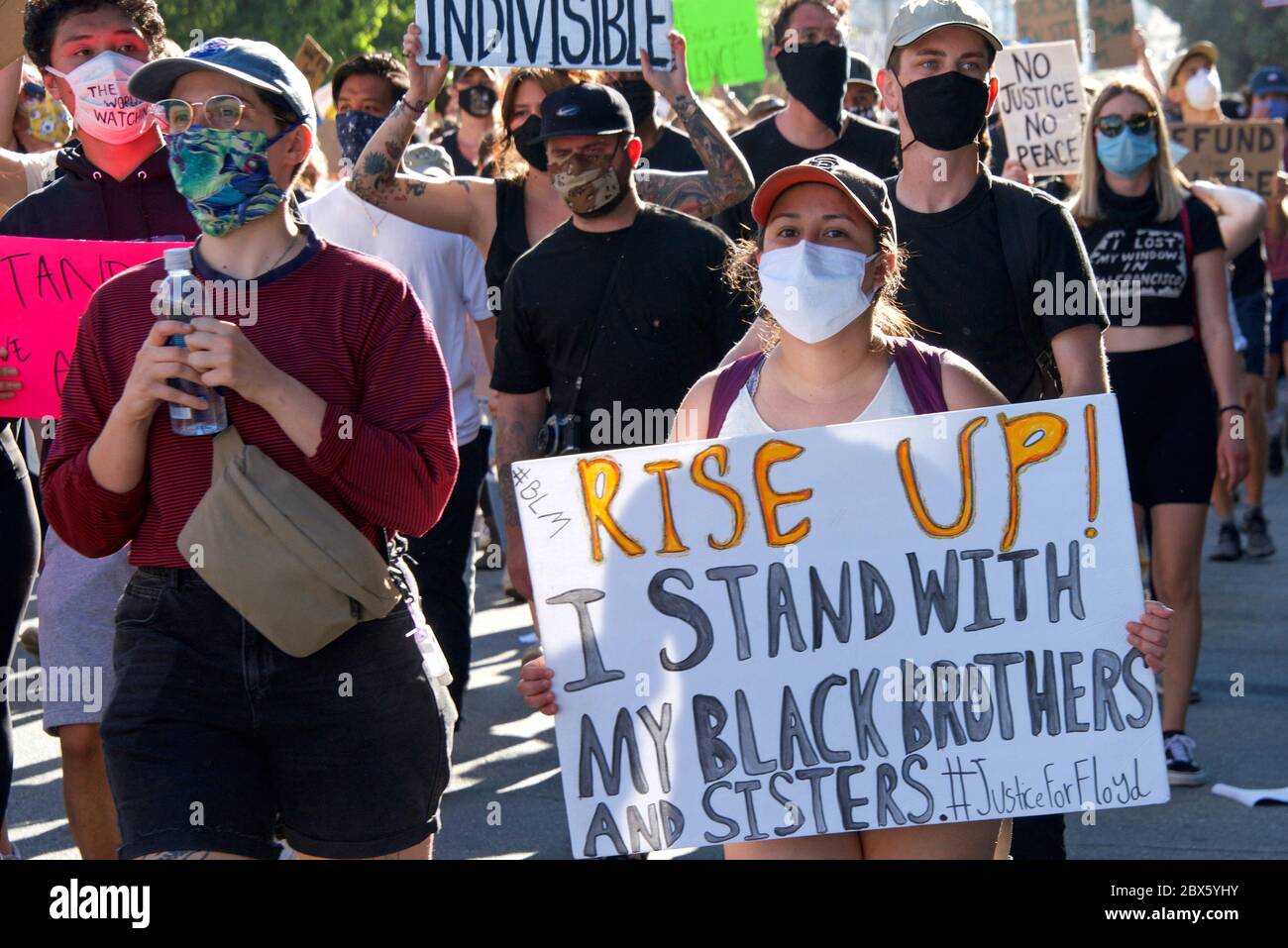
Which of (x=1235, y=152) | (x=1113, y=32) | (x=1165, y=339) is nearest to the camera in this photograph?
(x=1165, y=339)

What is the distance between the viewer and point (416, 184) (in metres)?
6.12

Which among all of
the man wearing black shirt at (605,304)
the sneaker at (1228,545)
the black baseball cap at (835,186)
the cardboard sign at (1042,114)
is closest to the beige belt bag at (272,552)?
the black baseball cap at (835,186)

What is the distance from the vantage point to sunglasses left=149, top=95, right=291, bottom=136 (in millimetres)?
3420

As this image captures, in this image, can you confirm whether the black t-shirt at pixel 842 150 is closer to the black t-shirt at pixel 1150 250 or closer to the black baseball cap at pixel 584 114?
the black t-shirt at pixel 1150 250

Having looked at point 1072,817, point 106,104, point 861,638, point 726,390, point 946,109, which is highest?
point 106,104

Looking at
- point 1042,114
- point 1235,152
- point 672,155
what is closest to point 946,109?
point 672,155

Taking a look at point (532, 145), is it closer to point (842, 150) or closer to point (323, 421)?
point (842, 150)

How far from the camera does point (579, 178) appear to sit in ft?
17.1

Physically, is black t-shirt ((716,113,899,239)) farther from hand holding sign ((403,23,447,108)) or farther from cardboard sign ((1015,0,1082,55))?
cardboard sign ((1015,0,1082,55))

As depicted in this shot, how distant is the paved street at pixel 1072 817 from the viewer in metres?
5.69

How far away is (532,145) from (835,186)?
2263mm

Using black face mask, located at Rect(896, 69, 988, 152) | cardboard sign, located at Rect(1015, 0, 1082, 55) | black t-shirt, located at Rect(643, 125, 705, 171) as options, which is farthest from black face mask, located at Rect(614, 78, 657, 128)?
cardboard sign, located at Rect(1015, 0, 1082, 55)

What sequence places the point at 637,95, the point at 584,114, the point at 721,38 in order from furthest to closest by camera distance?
1. the point at 721,38
2. the point at 637,95
3. the point at 584,114

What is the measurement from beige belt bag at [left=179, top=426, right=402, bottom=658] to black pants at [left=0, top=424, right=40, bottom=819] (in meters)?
1.21
